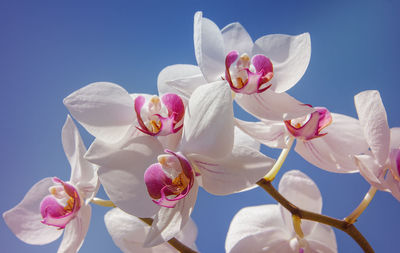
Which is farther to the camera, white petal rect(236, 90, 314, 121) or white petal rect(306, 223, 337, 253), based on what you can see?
white petal rect(306, 223, 337, 253)

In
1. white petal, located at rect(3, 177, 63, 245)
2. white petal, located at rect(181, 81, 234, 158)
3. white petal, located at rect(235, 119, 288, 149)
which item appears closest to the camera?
white petal, located at rect(181, 81, 234, 158)

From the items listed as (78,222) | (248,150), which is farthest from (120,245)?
(248,150)

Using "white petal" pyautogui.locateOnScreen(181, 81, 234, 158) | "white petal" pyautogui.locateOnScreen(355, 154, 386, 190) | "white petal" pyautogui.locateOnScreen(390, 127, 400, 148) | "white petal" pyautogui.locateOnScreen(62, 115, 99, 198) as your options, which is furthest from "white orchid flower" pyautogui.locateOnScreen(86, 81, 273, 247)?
"white petal" pyautogui.locateOnScreen(390, 127, 400, 148)

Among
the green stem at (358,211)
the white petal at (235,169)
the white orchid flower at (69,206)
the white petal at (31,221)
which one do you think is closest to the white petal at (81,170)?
the white orchid flower at (69,206)

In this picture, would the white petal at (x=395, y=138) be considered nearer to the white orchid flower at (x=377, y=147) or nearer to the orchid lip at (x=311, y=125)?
the white orchid flower at (x=377, y=147)

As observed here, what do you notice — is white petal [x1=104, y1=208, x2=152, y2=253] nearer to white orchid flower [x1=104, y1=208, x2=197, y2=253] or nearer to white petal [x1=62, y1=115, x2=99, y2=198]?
white orchid flower [x1=104, y1=208, x2=197, y2=253]
